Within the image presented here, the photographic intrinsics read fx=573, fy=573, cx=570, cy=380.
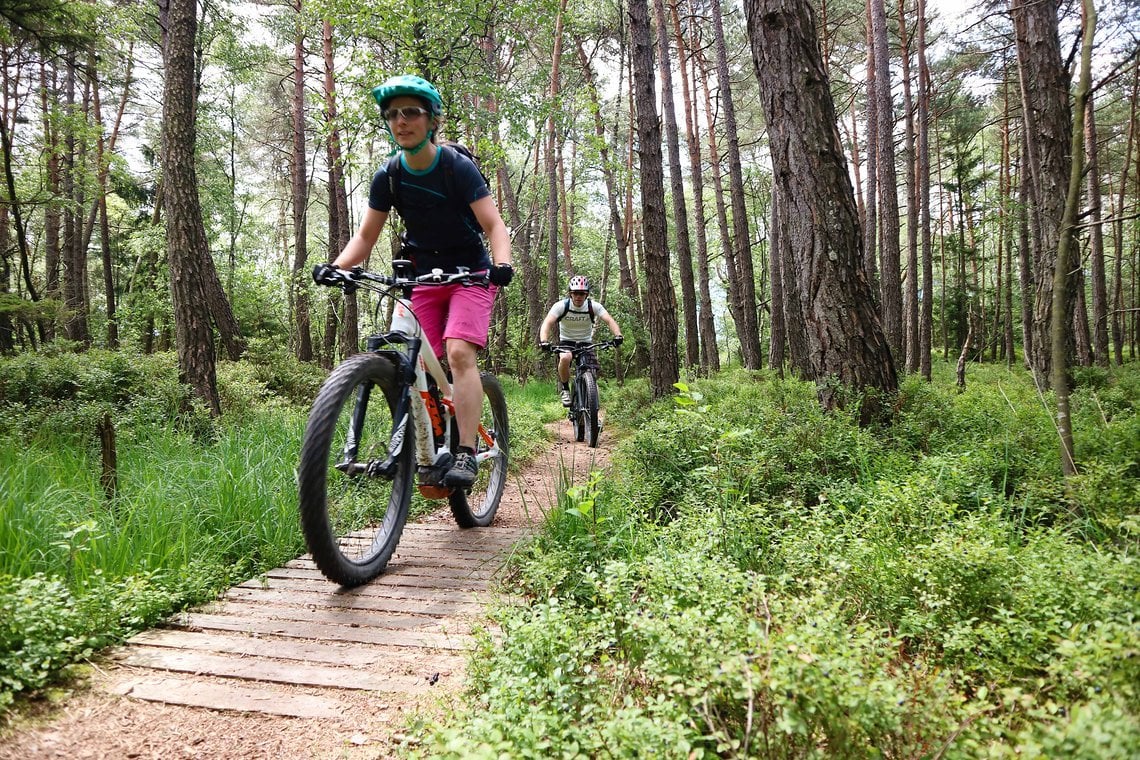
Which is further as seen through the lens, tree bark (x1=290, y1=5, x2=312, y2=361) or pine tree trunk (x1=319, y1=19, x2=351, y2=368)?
tree bark (x1=290, y1=5, x2=312, y2=361)

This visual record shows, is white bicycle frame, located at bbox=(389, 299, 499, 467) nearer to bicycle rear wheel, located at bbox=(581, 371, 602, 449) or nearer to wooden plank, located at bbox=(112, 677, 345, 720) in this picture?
wooden plank, located at bbox=(112, 677, 345, 720)

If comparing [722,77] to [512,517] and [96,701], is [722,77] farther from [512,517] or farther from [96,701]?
[96,701]

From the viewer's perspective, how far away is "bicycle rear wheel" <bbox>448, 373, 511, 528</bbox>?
404cm

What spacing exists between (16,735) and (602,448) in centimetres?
648

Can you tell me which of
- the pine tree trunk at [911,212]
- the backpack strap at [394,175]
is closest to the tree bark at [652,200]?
the backpack strap at [394,175]

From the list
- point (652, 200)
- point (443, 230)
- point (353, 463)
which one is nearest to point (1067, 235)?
point (443, 230)

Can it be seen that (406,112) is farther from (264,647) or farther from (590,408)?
(590,408)

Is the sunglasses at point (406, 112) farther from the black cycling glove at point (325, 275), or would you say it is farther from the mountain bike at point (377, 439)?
the black cycling glove at point (325, 275)

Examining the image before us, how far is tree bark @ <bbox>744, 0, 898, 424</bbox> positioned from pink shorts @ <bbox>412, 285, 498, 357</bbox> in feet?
8.85

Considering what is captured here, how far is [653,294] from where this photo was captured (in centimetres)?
846

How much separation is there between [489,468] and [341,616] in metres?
2.31

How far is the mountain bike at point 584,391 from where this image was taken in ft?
25.6

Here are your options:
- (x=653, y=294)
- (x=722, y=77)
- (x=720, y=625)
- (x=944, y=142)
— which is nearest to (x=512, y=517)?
(x=720, y=625)

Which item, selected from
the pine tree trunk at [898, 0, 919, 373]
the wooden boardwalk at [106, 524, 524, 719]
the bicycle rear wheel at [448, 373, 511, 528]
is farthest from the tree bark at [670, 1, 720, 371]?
the wooden boardwalk at [106, 524, 524, 719]
